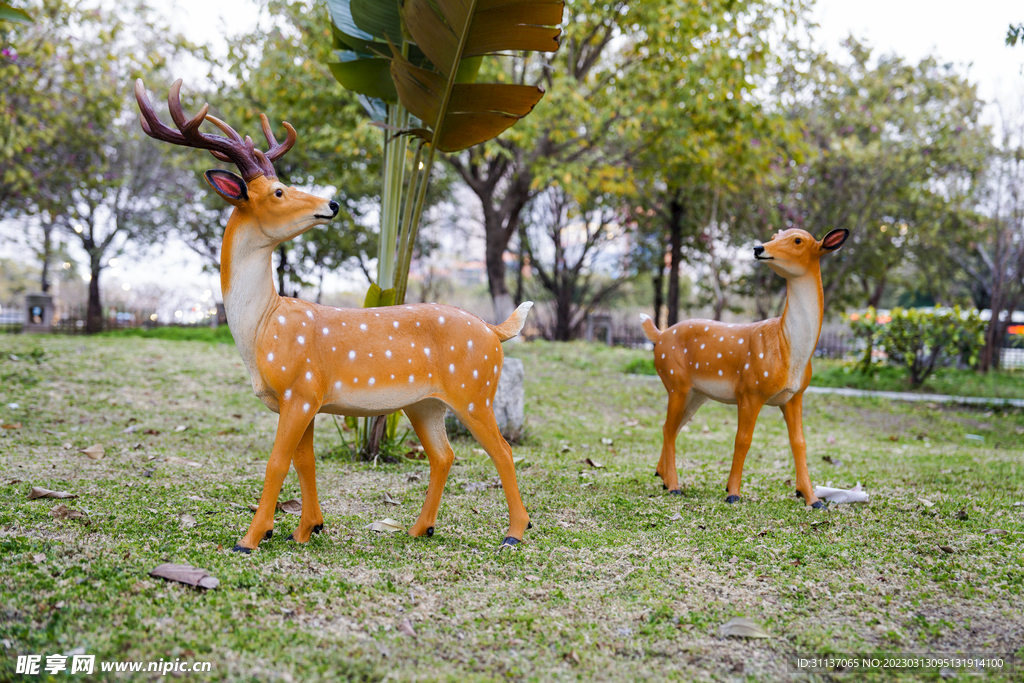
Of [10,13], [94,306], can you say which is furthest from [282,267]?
[10,13]

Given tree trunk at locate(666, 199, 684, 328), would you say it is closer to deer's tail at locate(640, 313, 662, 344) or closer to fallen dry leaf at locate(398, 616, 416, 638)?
deer's tail at locate(640, 313, 662, 344)

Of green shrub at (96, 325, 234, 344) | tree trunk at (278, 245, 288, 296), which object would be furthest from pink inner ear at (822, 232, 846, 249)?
tree trunk at (278, 245, 288, 296)

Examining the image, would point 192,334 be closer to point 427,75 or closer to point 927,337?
point 427,75

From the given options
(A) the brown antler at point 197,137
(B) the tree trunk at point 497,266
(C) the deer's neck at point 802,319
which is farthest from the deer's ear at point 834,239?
(B) the tree trunk at point 497,266

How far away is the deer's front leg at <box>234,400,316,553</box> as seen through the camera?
3047 mm

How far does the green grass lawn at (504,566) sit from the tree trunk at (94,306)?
14410 millimetres

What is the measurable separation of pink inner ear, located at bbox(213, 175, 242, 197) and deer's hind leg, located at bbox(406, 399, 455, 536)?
135 centimetres

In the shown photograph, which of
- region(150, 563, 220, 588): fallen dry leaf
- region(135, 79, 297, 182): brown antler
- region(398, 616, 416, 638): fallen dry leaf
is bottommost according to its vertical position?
region(398, 616, 416, 638): fallen dry leaf

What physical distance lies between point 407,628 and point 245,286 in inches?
66.0

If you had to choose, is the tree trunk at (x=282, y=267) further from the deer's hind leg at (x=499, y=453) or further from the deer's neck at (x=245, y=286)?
the deer's hind leg at (x=499, y=453)

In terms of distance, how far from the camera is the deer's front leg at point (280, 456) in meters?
3.05

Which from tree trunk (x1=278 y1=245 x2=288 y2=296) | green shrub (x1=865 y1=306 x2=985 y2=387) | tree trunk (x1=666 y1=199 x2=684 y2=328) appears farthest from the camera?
tree trunk (x1=278 y1=245 x2=288 y2=296)

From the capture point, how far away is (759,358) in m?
4.32

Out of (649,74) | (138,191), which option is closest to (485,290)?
(138,191)
